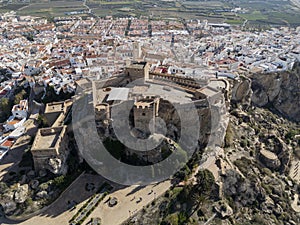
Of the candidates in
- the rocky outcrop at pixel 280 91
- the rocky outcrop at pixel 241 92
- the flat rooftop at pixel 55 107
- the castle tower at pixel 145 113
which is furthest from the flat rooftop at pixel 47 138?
the rocky outcrop at pixel 280 91

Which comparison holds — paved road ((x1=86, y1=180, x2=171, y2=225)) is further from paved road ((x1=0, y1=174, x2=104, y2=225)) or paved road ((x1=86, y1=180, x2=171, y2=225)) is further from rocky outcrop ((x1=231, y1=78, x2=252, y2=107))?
rocky outcrop ((x1=231, y1=78, x2=252, y2=107))

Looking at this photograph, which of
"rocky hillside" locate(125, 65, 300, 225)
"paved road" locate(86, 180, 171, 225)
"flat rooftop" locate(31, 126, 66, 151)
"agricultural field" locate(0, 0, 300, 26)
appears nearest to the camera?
"paved road" locate(86, 180, 171, 225)

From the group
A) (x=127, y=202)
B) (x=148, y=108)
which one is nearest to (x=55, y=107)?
(x=148, y=108)

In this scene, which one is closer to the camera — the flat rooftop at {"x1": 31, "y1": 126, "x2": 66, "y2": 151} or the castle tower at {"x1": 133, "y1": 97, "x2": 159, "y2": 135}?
the flat rooftop at {"x1": 31, "y1": 126, "x2": 66, "y2": 151}

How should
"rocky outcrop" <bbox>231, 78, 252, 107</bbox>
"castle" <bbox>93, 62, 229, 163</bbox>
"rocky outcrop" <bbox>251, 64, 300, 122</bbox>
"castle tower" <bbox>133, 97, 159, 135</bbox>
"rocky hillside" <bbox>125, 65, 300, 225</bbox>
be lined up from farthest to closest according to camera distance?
"rocky outcrop" <bbox>251, 64, 300, 122</bbox>
"rocky outcrop" <bbox>231, 78, 252, 107</bbox>
"castle" <bbox>93, 62, 229, 163</bbox>
"castle tower" <bbox>133, 97, 159, 135</bbox>
"rocky hillside" <bbox>125, 65, 300, 225</bbox>

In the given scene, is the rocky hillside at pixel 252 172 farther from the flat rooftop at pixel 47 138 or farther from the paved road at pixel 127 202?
the flat rooftop at pixel 47 138

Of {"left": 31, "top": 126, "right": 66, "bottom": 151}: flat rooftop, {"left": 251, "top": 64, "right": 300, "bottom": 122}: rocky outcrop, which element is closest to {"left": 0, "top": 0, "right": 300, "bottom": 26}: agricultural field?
{"left": 251, "top": 64, "right": 300, "bottom": 122}: rocky outcrop
